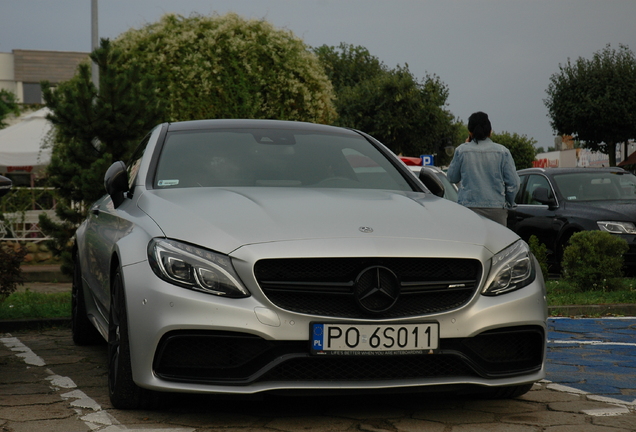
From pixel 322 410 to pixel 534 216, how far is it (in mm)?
9513

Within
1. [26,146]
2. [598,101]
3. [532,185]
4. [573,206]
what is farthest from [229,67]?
[598,101]

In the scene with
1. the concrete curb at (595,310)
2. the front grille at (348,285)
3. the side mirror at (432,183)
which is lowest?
the concrete curb at (595,310)

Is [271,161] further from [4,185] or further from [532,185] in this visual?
[532,185]

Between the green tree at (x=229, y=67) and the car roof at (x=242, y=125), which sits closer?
the car roof at (x=242, y=125)

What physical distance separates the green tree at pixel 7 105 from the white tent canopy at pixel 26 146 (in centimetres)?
2236

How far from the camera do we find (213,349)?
3.94 m

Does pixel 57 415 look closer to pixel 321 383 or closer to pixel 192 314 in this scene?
pixel 192 314

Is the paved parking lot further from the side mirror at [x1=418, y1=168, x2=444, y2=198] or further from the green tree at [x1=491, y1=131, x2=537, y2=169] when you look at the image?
the green tree at [x1=491, y1=131, x2=537, y2=169]

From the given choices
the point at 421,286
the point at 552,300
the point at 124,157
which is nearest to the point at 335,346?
the point at 421,286

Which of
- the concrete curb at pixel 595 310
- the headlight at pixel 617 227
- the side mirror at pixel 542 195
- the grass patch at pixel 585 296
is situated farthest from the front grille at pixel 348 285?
the headlight at pixel 617 227

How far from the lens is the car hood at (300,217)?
4.06m

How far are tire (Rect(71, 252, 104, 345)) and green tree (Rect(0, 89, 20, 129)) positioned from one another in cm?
3723

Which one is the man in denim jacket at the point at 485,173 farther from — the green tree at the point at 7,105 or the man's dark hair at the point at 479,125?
the green tree at the point at 7,105

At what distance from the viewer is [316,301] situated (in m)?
3.93
